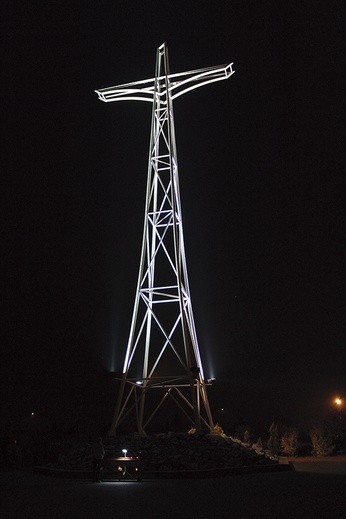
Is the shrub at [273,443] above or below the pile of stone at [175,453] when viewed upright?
above

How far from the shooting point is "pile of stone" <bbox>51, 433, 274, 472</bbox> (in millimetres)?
15855

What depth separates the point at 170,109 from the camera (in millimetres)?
22734

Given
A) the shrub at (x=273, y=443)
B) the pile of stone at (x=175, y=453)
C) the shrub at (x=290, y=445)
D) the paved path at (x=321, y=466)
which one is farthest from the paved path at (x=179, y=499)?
the shrub at (x=290, y=445)

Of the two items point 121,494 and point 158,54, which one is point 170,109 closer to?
point 158,54

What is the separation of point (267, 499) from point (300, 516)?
7.16 feet

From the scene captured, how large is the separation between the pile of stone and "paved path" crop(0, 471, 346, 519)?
164cm

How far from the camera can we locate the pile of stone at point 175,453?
15855mm

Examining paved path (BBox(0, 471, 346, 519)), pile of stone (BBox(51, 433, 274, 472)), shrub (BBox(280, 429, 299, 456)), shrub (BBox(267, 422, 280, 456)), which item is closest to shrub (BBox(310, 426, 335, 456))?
shrub (BBox(280, 429, 299, 456))

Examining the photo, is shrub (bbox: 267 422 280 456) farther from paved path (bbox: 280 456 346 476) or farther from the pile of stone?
the pile of stone

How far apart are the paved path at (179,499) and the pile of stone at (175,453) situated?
64.7 inches

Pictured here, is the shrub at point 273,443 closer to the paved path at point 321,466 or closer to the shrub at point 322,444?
the shrub at point 322,444

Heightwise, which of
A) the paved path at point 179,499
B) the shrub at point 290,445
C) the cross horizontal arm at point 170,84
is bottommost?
the paved path at point 179,499

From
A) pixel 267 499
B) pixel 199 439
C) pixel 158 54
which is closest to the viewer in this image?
pixel 267 499

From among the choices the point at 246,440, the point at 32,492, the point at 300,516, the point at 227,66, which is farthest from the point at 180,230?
the point at 300,516
